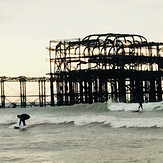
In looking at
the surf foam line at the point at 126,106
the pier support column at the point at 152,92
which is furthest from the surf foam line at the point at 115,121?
the pier support column at the point at 152,92

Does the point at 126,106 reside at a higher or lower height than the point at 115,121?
lower

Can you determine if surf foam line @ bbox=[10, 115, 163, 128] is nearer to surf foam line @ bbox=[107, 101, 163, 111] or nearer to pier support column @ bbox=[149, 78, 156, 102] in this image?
surf foam line @ bbox=[107, 101, 163, 111]

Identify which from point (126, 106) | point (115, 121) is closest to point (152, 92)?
point (126, 106)

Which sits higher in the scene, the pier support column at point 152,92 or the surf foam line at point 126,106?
the pier support column at point 152,92

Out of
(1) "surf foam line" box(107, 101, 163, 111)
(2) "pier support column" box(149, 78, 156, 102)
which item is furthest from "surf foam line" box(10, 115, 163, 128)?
(2) "pier support column" box(149, 78, 156, 102)

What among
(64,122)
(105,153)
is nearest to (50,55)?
(64,122)

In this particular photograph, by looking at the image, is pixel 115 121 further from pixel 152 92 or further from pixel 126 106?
pixel 152 92

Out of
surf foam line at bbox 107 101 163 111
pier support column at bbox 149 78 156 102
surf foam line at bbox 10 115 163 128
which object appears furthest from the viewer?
pier support column at bbox 149 78 156 102

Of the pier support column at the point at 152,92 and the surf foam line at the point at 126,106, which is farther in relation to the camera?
the pier support column at the point at 152,92

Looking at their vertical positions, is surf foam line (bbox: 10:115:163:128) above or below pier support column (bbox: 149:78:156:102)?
below

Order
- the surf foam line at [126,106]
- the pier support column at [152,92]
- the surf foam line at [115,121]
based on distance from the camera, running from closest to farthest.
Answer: the surf foam line at [115,121]
the surf foam line at [126,106]
the pier support column at [152,92]

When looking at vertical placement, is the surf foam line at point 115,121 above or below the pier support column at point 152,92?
below

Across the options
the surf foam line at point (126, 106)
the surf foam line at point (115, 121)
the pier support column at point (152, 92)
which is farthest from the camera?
the pier support column at point (152, 92)

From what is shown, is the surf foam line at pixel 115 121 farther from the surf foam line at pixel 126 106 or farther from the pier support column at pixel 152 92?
the pier support column at pixel 152 92
